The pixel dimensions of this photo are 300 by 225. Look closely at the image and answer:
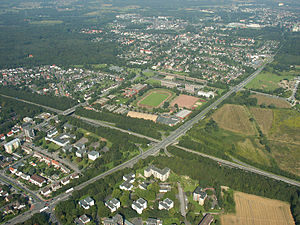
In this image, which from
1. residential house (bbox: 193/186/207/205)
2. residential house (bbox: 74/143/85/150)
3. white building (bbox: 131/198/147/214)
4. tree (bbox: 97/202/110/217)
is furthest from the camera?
residential house (bbox: 74/143/85/150)

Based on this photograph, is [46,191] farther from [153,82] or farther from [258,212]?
[153,82]

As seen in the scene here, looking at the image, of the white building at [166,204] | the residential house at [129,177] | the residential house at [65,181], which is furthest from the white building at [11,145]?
the white building at [166,204]

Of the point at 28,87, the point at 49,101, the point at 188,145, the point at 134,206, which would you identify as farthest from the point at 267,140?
the point at 28,87

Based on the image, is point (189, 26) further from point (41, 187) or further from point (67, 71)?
point (41, 187)

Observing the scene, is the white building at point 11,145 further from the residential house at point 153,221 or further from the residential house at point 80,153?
the residential house at point 153,221

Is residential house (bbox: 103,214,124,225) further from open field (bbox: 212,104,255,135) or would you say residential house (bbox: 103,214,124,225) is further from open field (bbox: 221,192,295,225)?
open field (bbox: 212,104,255,135)

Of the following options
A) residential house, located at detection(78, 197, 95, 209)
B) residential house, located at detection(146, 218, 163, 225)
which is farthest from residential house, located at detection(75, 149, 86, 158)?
residential house, located at detection(146, 218, 163, 225)
